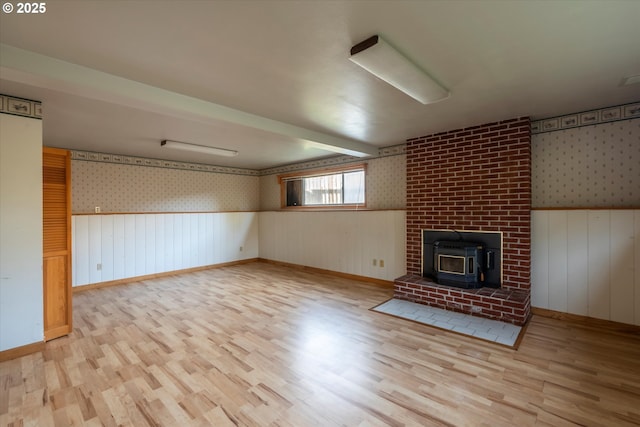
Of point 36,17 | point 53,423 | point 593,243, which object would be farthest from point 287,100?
point 593,243

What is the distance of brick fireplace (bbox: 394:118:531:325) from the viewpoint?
335 centimetres

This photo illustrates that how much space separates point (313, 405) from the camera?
6.07 feet

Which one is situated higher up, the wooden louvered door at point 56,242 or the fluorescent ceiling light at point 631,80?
the fluorescent ceiling light at point 631,80

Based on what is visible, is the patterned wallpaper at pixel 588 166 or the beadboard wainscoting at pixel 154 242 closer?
the patterned wallpaper at pixel 588 166

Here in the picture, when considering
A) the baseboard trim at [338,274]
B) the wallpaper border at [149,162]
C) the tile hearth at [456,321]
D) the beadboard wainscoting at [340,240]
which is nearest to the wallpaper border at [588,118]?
the beadboard wainscoting at [340,240]

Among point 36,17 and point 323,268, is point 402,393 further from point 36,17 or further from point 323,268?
point 323,268

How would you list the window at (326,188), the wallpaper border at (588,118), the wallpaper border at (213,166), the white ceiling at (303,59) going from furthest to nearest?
the window at (326,188), the wallpaper border at (213,166), the wallpaper border at (588,118), the white ceiling at (303,59)

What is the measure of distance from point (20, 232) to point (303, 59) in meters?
2.91

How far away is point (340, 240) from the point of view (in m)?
5.37

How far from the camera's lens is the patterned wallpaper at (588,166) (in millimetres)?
2977

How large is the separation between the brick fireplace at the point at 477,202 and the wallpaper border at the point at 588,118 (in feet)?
0.94

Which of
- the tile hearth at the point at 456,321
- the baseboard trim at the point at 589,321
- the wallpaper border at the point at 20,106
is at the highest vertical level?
the wallpaper border at the point at 20,106

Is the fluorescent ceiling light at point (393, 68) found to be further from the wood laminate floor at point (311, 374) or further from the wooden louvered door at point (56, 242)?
the wooden louvered door at point (56, 242)

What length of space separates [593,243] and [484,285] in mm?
1181
